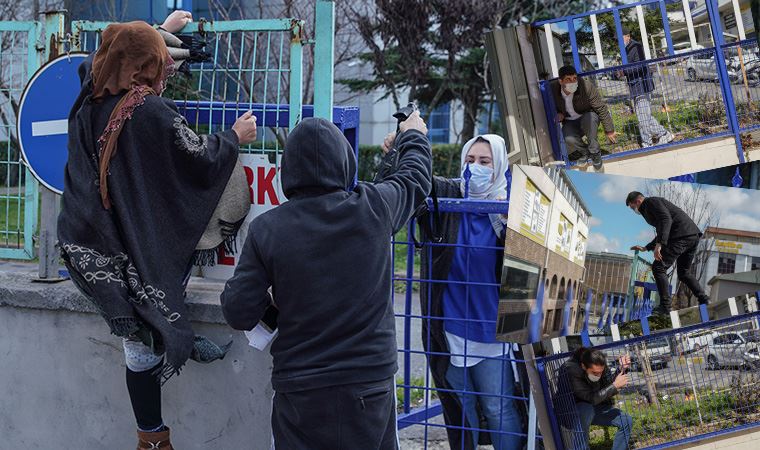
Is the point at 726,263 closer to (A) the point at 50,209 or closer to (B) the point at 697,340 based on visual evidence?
(B) the point at 697,340

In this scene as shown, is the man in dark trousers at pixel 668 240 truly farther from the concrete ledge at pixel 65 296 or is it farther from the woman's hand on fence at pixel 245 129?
the concrete ledge at pixel 65 296

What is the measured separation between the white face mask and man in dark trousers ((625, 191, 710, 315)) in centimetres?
120

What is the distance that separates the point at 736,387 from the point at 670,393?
0.22 meters

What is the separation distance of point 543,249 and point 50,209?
240 cm

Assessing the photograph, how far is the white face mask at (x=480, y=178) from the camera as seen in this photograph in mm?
4223

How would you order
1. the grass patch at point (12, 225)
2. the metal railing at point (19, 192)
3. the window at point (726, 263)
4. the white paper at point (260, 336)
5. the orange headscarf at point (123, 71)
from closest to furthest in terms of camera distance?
the window at point (726, 263)
the white paper at point (260, 336)
the orange headscarf at point (123, 71)
the metal railing at point (19, 192)
the grass patch at point (12, 225)

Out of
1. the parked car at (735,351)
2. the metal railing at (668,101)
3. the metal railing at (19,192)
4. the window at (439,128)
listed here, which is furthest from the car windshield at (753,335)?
the window at (439,128)

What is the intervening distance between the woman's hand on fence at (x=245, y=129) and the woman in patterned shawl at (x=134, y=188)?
0.10 m

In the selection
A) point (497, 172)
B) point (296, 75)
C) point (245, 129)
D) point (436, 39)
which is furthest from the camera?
point (436, 39)

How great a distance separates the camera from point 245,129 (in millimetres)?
3691

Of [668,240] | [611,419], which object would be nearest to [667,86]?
[668,240]

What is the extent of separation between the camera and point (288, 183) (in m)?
3.07

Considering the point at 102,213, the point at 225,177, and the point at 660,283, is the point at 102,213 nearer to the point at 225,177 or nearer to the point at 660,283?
the point at 225,177

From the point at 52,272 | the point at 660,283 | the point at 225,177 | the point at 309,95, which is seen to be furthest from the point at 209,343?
the point at 309,95
